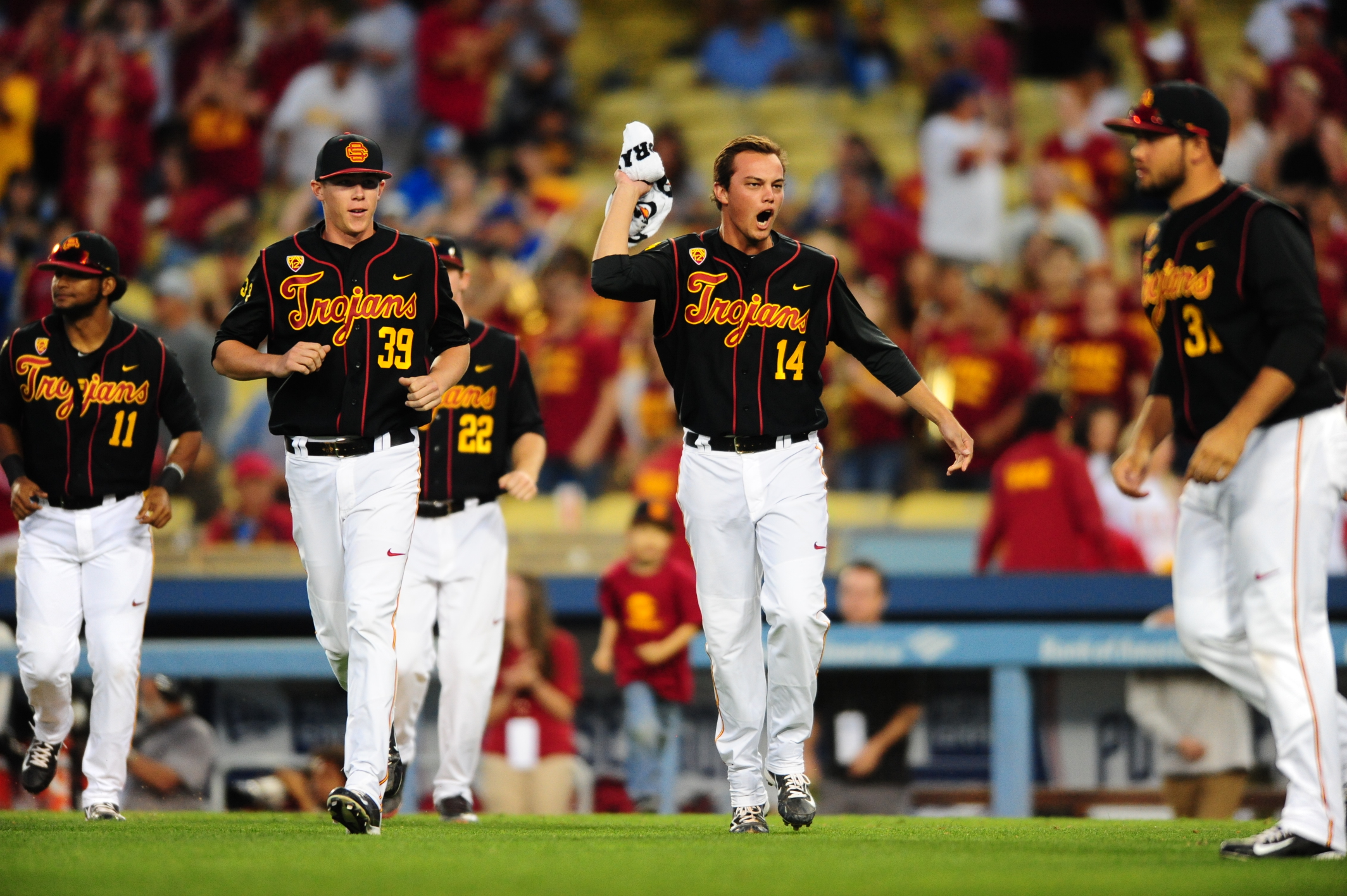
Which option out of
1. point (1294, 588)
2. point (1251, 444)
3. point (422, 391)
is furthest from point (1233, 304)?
point (422, 391)

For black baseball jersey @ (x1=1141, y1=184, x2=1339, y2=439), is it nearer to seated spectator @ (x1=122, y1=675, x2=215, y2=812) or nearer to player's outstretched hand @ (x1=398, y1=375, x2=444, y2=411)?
player's outstretched hand @ (x1=398, y1=375, x2=444, y2=411)

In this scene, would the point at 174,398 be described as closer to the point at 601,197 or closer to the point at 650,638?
the point at 650,638

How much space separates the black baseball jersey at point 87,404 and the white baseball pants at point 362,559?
1.21 meters

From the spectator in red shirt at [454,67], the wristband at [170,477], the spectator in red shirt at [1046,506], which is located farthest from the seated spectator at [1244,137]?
the wristband at [170,477]

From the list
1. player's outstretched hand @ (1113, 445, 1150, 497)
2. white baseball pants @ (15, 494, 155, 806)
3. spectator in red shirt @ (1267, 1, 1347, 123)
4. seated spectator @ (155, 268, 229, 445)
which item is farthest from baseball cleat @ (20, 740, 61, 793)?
spectator in red shirt @ (1267, 1, 1347, 123)

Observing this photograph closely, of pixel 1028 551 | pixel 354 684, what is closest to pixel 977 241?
pixel 1028 551

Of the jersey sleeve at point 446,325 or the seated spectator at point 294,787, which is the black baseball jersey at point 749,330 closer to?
the jersey sleeve at point 446,325

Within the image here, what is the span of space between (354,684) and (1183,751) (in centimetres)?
462

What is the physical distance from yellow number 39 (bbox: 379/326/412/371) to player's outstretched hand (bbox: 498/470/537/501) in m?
1.14

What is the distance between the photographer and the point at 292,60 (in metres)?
15.5

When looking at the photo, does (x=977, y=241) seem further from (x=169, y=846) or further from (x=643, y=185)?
(x=169, y=846)

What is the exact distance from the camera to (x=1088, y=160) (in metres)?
12.9

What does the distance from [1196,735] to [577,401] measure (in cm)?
461

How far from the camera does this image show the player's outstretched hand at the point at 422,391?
549 cm
